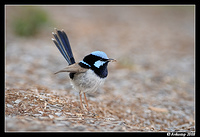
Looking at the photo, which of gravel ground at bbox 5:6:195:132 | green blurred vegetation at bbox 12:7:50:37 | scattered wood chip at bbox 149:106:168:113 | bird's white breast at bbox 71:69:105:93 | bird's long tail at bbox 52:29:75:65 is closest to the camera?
gravel ground at bbox 5:6:195:132

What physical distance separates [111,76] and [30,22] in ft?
14.4

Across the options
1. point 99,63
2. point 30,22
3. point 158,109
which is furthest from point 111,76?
point 30,22

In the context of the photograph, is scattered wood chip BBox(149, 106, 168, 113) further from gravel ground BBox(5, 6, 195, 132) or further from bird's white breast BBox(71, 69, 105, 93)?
bird's white breast BBox(71, 69, 105, 93)

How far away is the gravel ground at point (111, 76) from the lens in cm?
427

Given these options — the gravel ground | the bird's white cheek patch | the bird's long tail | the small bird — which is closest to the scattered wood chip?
the gravel ground

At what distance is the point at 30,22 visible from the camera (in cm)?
1029

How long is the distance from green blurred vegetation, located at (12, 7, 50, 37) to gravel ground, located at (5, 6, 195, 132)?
309 mm

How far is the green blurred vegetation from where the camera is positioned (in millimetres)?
9938

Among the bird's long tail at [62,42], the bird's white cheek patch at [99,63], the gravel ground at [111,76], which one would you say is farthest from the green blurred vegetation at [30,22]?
the bird's white cheek patch at [99,63]

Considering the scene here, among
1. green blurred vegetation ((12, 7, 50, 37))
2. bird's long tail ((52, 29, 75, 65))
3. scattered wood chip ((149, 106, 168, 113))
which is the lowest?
scattered wood chip ((149, 106, 168, 113))

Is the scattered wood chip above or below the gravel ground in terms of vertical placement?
below

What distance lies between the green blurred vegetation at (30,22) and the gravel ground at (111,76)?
1.01 ft

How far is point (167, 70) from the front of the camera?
9039mm

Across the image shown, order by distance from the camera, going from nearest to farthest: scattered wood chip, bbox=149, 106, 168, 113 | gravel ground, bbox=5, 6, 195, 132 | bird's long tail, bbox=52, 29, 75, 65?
gravel ground, bbox=5, 6, 195, 132 < bird's long tail, bbox=52, 29, 75, 65 < scattered wood chip, bbox=149, 106, 168, 113
